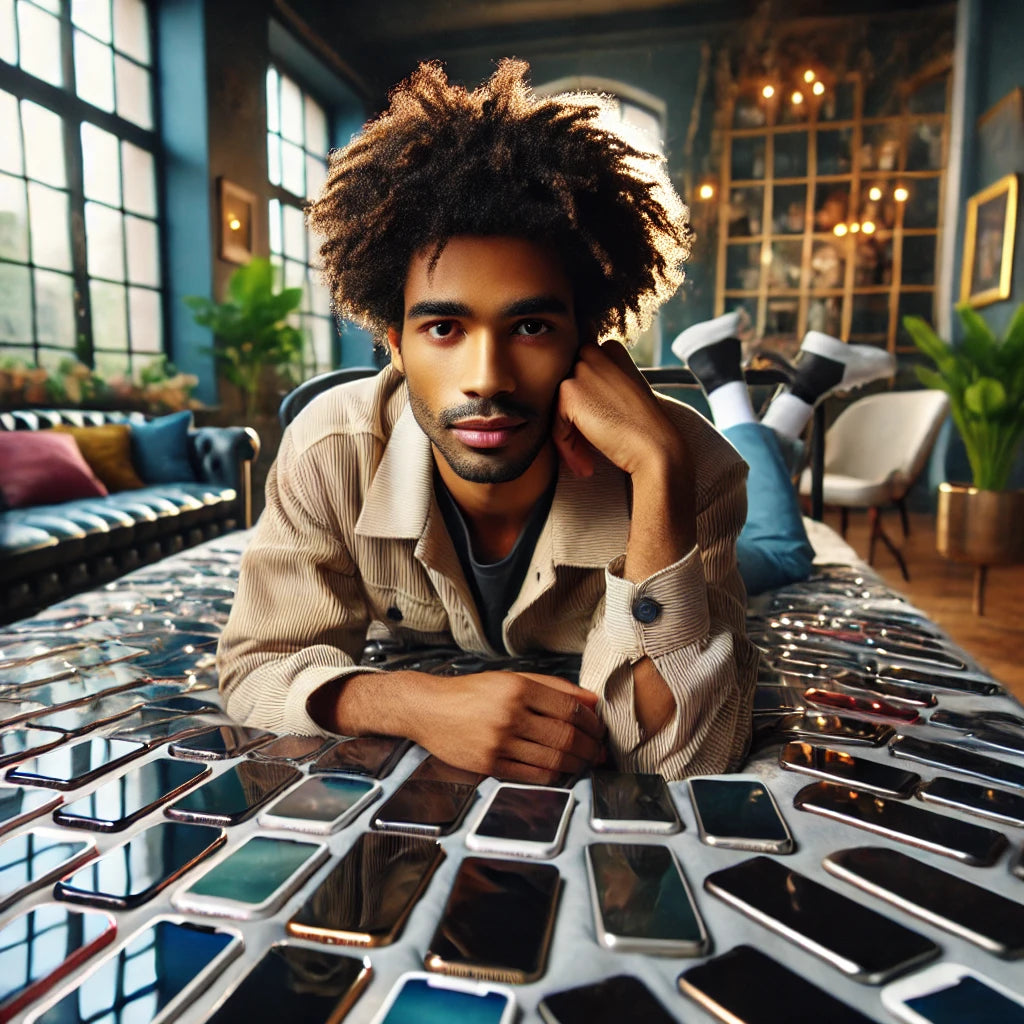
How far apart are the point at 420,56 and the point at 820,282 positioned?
9.74 feet

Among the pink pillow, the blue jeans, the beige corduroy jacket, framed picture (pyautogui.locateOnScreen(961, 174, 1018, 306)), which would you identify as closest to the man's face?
the beige corduroy jacket

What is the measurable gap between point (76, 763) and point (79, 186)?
162 inches

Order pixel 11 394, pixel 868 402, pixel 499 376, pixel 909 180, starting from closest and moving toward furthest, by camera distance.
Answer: pixel 499 376 < pixel 11 394 < pixel 868 402 < pixel 909 180

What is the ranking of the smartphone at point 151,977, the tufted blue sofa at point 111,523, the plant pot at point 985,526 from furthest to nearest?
the plant pot at point 985,526 → the tufted blue sofa at point 111,523 → the smartphone at point 151,977

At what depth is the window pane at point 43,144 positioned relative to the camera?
3551 mm

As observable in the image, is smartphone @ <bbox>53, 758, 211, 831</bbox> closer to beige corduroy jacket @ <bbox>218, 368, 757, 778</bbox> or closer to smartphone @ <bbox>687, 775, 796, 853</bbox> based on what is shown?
beige corduroy jacket @ <bbox>218, 368, 757, 778</bbox>

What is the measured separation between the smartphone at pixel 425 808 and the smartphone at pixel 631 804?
4.5 inches

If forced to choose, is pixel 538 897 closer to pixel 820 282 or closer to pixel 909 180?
pixel 820 282

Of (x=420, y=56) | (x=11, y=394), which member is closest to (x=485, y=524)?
(x=11, y=394)

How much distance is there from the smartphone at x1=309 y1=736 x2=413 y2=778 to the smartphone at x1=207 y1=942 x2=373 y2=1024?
262 mm

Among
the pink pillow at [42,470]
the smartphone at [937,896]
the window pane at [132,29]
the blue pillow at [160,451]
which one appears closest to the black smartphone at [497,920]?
the smartphone at [937,896]

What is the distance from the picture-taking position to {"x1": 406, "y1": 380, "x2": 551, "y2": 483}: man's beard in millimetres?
852

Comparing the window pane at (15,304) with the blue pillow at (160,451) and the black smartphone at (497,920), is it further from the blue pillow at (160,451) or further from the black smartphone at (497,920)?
the black smartphone at (497,920)

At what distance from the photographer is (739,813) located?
0.65 m
